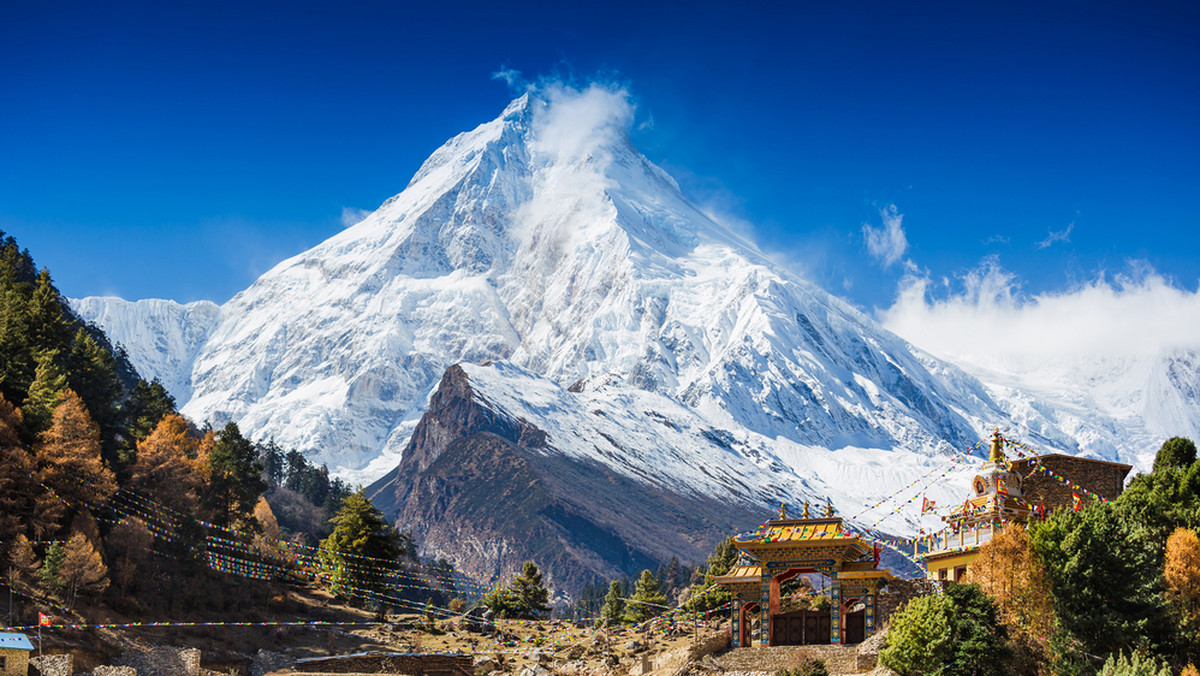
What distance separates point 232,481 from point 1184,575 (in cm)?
5193

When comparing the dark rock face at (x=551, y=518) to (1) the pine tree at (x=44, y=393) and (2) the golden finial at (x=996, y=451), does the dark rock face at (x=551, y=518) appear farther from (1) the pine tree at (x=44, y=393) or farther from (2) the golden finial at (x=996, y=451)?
(2) the golden finial at (x=996, y=451)

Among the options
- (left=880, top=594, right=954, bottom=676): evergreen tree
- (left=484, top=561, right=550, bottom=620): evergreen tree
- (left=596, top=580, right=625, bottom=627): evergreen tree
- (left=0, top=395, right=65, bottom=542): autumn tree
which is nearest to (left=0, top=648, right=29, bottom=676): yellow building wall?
(left=0, top=395, right=65, bottom=542): autumn tree

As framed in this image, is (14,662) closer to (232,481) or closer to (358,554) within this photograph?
(358,554)

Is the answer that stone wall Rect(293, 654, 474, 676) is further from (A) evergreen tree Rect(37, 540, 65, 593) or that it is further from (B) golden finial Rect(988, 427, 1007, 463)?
(B) golden finial Rect(988, 427, 1007, 463)

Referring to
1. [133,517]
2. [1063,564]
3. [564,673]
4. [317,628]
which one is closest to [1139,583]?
[1063,564]

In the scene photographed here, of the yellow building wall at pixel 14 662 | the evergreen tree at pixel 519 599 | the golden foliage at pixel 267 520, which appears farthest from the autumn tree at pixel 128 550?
the golden foliage at pixel 267 520

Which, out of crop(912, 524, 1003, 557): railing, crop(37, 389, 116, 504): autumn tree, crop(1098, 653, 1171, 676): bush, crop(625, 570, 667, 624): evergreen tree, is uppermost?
crop(37, 389, 116, 504): autumn tree

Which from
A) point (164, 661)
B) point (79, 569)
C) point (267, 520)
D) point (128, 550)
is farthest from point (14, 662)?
point (267, 520)

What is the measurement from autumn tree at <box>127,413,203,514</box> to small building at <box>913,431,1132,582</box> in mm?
39544

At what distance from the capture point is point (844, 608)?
4222 centimetres

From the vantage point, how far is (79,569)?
47906mm

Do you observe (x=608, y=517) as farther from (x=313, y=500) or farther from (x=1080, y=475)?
(x=1080, y=475)

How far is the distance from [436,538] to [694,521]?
138 ft

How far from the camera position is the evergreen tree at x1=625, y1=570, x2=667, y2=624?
6931cm
